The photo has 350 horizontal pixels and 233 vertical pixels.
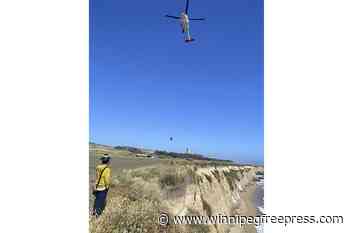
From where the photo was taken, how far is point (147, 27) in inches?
118

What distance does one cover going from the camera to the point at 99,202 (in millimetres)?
2857

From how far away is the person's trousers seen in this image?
9.32 feet

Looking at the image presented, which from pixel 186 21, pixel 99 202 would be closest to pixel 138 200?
pixel 99 202

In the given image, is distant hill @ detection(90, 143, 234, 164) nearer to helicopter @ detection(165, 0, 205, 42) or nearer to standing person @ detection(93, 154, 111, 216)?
standing person @ detection(93, 154, 111, 216)

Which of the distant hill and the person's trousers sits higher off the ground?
the distant hill

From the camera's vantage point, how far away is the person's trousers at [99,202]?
2.84m

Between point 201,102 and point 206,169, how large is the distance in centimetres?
46

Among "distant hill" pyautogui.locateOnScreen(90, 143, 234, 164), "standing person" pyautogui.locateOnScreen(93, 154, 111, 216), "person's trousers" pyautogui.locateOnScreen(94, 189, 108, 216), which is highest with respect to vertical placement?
"distant hill" pyautogui.locateOnScreen(90, 143, 234, 164)

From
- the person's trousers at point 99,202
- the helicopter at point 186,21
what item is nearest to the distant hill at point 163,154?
the person's trousers at point 99,202

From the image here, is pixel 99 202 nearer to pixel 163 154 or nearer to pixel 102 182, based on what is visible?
pixel 102 182

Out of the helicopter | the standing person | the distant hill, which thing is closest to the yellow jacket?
the standing person
